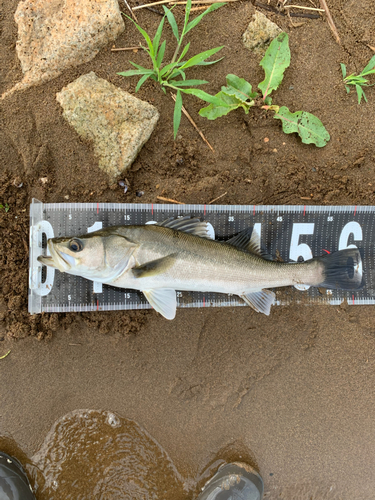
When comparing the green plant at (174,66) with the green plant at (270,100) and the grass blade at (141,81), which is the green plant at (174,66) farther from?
the green plant at (270,100)

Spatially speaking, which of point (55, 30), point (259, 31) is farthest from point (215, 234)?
point (55, 30)

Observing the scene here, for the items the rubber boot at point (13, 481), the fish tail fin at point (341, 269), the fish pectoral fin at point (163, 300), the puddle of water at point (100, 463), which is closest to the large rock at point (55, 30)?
the fish pectoral fin at point (163, 300)

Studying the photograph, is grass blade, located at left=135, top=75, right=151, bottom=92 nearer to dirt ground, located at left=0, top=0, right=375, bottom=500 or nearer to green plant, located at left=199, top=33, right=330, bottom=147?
dirt ground, located at left=0, top=0, right=375, bottom=500

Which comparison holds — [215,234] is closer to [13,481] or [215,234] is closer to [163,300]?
[163,300]

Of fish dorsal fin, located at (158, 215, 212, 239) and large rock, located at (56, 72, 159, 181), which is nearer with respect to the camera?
fish dorsal fin, located at (158, 215, 212, 239)

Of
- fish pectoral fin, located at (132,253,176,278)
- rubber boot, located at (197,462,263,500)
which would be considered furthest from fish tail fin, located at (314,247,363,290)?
rubber boot, located at (197,462,263,500)

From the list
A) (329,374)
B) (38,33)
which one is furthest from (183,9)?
(329,374)

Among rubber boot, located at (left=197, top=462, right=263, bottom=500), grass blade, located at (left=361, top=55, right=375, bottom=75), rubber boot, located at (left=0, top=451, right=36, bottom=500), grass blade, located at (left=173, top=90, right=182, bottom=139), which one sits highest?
grass blade, located at (left=361, top=55, right=375, bottom=75)
